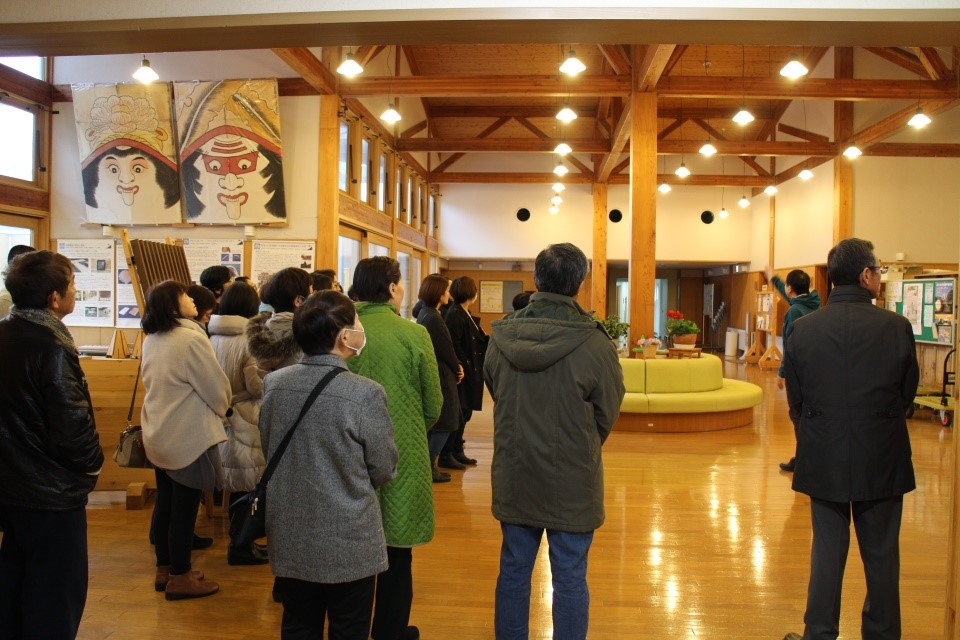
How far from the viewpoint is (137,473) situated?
446 centimetres

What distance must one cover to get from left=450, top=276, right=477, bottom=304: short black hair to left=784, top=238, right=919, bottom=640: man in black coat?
2.89 metres

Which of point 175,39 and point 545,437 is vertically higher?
point 175,39

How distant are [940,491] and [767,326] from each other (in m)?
9.71

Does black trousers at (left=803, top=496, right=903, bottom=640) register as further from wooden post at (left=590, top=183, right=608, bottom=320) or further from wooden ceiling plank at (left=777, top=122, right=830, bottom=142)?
wooden post at (left=590, top=183, right=608, bottom=320)

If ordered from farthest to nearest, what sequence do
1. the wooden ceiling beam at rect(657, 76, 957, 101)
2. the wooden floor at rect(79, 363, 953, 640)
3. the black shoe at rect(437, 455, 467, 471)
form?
the wooden ceiling beam at rect(657, 76, 957, 101), the black shoe at rect(437, 455, 467, 471), the wooden floor at rect(79, 363, 953, 640)

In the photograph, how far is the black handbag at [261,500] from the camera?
1.82 metres

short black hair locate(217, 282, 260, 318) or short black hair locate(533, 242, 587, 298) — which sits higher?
short black hair locate(533, 242, 587, 298)

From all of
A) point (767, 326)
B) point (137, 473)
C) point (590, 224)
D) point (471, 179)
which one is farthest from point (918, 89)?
point (137, 473)

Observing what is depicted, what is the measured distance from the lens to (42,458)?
201 cm

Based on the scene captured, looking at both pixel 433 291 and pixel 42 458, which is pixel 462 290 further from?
pixel 42 458

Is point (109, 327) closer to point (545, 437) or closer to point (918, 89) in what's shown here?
point (545, 437)

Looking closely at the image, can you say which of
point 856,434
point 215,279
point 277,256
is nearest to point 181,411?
point 215,279

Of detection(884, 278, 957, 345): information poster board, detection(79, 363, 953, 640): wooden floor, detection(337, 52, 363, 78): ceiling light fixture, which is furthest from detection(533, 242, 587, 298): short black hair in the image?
detection(884, 278, 957, 345): information poster board

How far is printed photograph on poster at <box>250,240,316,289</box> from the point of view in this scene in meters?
7.53
